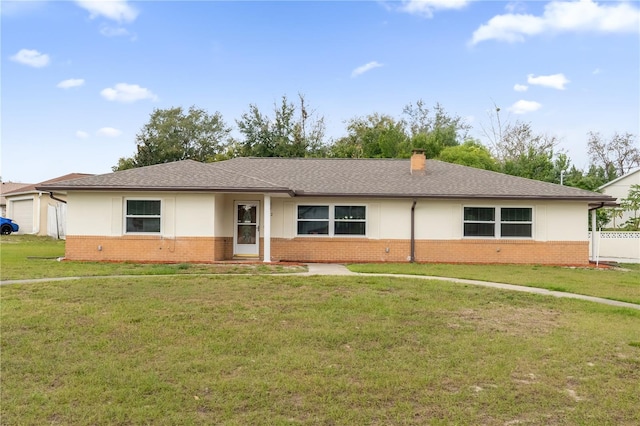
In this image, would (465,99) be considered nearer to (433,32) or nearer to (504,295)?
(433,32)

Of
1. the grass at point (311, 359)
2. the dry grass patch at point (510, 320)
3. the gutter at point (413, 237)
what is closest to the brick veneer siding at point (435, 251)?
the gutter at point (413, 237)

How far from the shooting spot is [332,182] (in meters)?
19.0

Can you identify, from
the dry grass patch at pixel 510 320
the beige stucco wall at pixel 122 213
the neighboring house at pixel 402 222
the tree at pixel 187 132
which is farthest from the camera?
the tree at pixel 187 132

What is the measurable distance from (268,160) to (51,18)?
10.3m

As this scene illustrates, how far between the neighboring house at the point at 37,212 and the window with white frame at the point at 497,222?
27115mm

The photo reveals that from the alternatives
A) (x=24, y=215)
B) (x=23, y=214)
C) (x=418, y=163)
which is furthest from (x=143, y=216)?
(x=23, y=214)

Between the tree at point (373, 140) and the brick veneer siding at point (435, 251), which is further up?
the tree at point (373, 140)

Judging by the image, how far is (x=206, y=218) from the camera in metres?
16.5

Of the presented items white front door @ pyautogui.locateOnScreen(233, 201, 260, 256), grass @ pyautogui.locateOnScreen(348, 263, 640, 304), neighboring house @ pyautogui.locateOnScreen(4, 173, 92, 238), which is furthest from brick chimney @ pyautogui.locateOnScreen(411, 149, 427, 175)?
neighboring house @ pyautogui.locateOnScreen(4, 173, 92, 238)

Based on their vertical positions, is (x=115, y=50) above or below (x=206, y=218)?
above

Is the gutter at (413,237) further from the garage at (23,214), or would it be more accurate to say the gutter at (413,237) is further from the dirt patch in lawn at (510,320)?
the garage at (23,214)

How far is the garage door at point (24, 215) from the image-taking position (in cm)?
3541

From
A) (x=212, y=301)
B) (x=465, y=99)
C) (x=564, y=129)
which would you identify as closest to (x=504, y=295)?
(x=212, y=301)

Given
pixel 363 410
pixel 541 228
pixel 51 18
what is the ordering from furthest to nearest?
pixel 541 228 < pixel 51 18 < pixel 363 410
